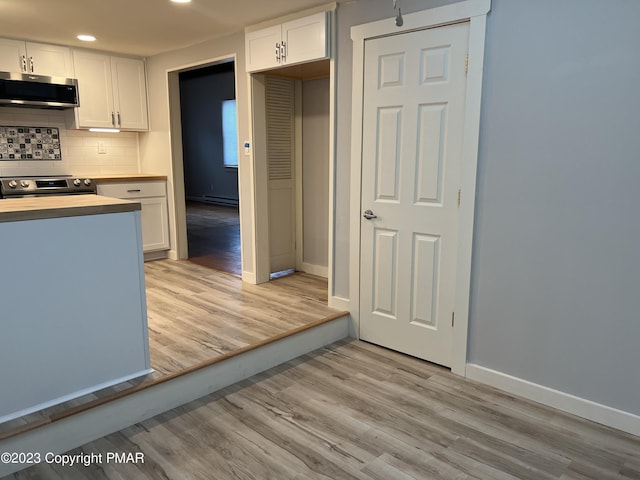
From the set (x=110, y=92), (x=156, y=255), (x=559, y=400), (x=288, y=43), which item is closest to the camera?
(x=559, y=400)

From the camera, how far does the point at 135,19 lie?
3592mm

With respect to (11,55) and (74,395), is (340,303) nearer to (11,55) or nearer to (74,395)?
(74,395)

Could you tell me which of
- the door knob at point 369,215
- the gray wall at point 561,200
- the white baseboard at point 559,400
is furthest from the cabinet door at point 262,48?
the white baseboard at point 559,400

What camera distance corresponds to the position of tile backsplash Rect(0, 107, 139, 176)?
4.60 meters

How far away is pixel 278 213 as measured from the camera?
4457 millimetres

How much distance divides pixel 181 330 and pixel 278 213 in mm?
1660

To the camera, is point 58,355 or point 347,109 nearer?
point 58,355

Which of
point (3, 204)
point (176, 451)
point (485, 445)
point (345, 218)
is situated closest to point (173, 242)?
point (345, 218)

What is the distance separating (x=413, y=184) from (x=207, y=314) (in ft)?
5.75

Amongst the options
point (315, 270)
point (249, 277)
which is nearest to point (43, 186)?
point (249, 277)

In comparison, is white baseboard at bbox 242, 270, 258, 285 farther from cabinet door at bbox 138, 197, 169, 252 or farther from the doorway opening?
the doorway opening

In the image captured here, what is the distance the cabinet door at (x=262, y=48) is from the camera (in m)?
3.59

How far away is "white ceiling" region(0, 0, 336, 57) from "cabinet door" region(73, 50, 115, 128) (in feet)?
0.80

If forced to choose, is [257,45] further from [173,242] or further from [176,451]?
[176,451]
